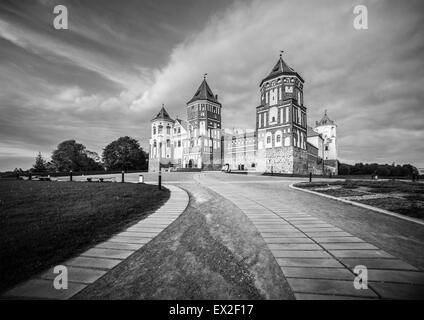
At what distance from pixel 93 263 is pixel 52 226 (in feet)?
9.05

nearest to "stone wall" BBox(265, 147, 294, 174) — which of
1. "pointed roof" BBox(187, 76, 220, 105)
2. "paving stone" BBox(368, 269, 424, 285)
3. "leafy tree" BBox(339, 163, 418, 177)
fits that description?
"pointed roof" BBox(187, 76, 220, 105)

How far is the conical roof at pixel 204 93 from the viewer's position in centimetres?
5656

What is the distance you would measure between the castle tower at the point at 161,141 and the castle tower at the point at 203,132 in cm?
709

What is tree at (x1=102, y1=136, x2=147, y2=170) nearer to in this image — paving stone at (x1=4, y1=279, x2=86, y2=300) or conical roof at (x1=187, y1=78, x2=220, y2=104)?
conical roof at (x1=187, y1=78, x2=220, y2=104)

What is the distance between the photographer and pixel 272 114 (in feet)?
127

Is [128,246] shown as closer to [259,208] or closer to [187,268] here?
[187,268]

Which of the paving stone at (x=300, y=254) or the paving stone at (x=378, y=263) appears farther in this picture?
the paving stone at (x=300, y=254)

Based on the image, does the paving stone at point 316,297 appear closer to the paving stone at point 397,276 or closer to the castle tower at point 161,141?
the paving stone at point 397,276

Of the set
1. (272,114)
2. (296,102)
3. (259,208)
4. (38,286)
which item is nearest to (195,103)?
(272,114)

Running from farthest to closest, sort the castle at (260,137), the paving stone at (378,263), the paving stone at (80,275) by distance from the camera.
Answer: the castle at (260,137)
the paving stone at (378,263)
the paving stone at (80,275)

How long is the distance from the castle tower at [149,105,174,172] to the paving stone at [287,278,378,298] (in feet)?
193

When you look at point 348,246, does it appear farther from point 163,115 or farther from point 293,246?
point 163,115

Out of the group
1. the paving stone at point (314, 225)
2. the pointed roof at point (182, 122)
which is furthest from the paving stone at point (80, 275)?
the pointed roof at point (182, 122)

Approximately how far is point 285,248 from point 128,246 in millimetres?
3178
